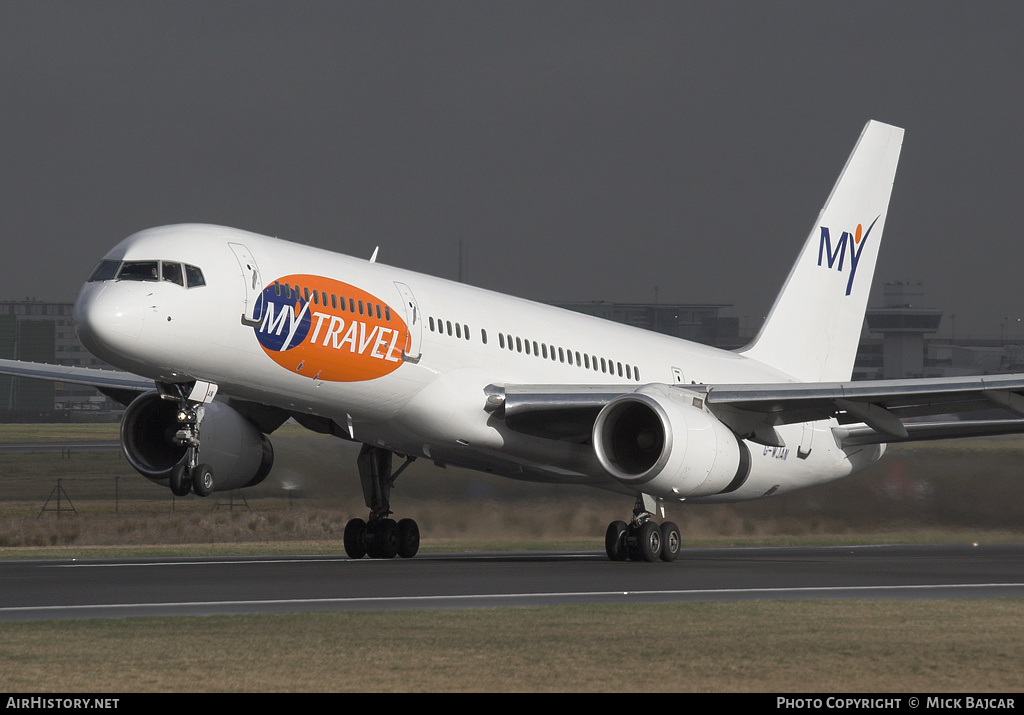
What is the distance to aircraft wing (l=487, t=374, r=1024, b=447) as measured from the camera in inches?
985

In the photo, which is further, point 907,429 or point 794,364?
point 794,364

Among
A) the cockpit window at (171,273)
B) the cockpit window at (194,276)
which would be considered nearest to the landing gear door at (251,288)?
the cockpit window at (194,276)

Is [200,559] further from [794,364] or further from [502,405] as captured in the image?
[794,364]

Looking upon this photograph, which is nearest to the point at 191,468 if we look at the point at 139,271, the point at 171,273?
the point at 171,273

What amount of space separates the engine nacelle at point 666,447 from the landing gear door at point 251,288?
6.43 metres

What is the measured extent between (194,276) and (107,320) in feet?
5.57

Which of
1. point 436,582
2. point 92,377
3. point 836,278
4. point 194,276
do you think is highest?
point 836,278

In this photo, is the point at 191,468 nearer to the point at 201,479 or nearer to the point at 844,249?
the point at 201,479

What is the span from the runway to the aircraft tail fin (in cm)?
772

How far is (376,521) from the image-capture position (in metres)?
28.5

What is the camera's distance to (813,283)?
117 feet

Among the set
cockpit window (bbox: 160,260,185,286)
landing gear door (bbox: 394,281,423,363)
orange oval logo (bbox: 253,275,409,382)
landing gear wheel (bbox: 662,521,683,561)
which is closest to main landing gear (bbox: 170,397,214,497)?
orange oval logo (bbox: 253,275,409,382)
